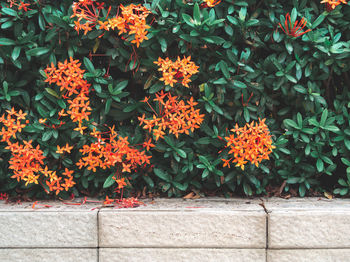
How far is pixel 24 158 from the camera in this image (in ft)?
7.68

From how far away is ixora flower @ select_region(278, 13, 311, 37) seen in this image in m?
2.24

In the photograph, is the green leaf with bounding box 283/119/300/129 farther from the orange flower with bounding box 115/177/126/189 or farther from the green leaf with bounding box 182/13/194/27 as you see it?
the orange flower with bounding box 115/177/126/189

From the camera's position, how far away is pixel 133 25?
7.04 feet

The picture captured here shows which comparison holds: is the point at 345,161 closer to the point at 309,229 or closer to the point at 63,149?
the point at 309,229

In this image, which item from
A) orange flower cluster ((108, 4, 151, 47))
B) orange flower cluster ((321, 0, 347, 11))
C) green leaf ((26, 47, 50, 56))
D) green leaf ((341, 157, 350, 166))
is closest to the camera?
orange flower cluster ((108, 4, 151, 47))

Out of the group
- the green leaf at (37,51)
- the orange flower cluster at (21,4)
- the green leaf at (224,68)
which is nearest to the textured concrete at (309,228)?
the green leaf at (224,68)

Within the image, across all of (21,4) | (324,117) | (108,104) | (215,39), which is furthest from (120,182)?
(324,117)

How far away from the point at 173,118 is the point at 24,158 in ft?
3.49

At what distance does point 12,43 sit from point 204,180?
1.69 m

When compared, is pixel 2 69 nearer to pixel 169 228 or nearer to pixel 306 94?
pixel 169 228

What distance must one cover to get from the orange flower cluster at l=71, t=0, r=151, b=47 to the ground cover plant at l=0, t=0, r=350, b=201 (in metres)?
0.01

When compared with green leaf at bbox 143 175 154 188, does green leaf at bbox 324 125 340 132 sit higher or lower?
higher

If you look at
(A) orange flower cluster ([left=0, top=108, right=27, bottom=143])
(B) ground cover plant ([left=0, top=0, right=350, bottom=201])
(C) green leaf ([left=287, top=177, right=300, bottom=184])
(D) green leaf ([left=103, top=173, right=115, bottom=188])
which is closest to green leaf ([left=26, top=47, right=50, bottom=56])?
(B) ground cover plant ([left=0, top=0, right=350, bottom=201])

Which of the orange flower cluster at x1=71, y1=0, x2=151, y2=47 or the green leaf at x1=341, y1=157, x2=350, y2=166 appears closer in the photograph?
the orange flower cluster at x1=71, y1=0, x2=151, y2=47
